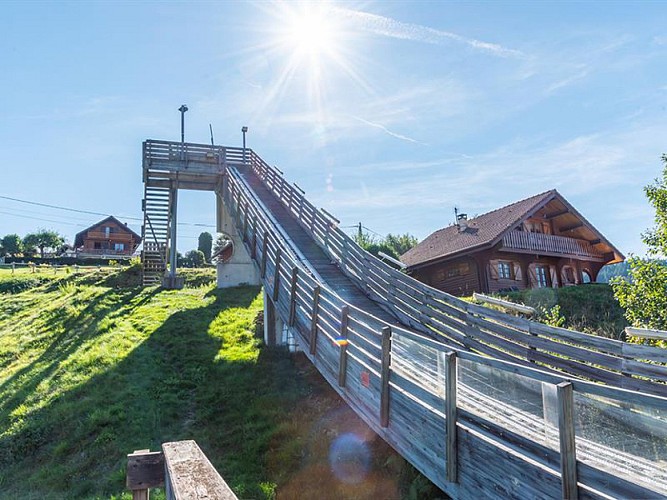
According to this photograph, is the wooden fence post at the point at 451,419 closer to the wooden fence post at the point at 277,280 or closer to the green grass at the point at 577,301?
the wooden fence post at the point at 277,280

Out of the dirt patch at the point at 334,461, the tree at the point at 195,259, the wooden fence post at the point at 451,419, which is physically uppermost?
the tree at the point at 195,259

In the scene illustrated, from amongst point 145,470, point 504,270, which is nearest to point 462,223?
point 504,270

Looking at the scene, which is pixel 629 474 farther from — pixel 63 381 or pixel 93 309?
pixel 93 309

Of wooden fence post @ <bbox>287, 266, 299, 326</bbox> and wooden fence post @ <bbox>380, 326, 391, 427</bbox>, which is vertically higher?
wooden fence post @ <bbox>287, 266, 299, 326</bbox>

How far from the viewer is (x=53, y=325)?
14.3 metres

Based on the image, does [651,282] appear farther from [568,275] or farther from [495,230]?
[568,275]

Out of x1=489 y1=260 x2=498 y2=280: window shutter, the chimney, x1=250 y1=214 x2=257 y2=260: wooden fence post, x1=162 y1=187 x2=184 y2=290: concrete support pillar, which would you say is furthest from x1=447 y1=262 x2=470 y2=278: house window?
x1=250 y1=214 x2=257 y2=260: wooden fence post

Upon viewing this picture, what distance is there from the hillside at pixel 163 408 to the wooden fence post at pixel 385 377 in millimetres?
1392

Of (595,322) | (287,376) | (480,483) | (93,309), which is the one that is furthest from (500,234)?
(480,483)

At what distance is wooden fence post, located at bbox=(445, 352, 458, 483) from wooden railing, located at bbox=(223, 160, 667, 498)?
0.4 inches

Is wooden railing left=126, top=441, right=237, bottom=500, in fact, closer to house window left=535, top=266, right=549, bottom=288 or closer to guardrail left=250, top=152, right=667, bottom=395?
guardrail left=250, top=152, right=667, bottom=395

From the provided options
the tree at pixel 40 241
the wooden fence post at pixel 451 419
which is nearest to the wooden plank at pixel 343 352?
the wooden fence post at pixel 451 419

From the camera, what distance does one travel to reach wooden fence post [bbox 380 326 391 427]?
18.6 feet

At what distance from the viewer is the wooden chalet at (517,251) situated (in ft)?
76.8
